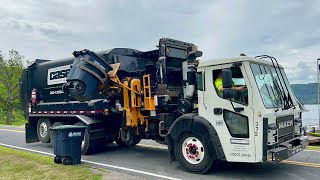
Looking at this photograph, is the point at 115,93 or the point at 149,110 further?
the point at 115,93

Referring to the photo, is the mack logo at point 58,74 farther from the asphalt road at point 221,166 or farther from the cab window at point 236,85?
the cab window at point 236,85

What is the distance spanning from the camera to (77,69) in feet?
30.1

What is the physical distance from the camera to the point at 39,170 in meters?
7.45

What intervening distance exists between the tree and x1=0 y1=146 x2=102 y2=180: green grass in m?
28.2

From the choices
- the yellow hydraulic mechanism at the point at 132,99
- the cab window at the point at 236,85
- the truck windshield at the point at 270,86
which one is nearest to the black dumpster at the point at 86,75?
the yellow hydraulic mechanism at the point at 132,99

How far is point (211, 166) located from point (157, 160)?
7.66ft

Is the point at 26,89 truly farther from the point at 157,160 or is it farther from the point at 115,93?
the point at 157,160

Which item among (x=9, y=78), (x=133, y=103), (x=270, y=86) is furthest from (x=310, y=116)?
(x=9, y=78)

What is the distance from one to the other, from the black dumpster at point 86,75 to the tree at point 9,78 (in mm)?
28351

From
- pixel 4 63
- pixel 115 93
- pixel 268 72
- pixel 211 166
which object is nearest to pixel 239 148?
pixel 211 166

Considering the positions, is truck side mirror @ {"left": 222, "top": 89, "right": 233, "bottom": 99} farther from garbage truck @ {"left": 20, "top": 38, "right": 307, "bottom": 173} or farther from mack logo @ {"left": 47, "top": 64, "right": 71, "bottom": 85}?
mack logo @ {"left": 47, "top": 64, "right": 71, "bottom": 85}

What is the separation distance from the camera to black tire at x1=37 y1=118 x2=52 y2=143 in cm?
1171

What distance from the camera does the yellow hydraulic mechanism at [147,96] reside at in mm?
8744

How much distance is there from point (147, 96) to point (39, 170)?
127 inches
